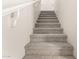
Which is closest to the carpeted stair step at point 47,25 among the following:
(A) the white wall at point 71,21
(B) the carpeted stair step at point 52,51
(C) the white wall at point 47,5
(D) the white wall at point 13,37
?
(A) the white wall at point 71,21

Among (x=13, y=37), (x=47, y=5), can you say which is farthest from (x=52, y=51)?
(x=47, y=5)

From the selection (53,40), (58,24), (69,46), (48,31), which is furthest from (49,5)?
(69,46)

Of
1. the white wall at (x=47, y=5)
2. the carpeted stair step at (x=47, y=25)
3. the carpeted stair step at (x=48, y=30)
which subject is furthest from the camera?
the white wall at (x=47, y=5)

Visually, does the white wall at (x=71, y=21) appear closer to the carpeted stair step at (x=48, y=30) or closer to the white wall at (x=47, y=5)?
the carpeted stair step at (x=48, y=30)

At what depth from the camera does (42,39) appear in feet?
10.5

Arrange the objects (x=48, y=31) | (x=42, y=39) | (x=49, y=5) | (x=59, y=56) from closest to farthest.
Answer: (x=59, y=56) < (x=42, y=39) < (x=48, y=31) < (x=49, y=5)

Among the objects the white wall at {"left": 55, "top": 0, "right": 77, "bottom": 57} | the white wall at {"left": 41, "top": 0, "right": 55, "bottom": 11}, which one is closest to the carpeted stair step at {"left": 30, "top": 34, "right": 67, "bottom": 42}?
the white wall at {"left": 55, "top": 0, "right": 77, "bottom": 57}

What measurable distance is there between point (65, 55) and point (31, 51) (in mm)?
689

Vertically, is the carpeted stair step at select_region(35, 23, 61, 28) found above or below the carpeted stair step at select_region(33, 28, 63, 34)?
above

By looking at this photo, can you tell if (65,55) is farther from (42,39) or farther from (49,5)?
(49,5)

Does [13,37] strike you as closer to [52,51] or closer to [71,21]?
[52,51]

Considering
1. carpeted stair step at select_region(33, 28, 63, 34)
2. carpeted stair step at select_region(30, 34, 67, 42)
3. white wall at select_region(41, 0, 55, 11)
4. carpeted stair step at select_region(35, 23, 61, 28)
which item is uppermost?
white wall at select_region(41, 0, 55, 11)

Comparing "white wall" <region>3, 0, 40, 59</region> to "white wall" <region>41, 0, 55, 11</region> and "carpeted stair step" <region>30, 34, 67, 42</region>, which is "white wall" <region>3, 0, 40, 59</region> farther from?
"white wall" <region>41, 0, 55, 11</region>

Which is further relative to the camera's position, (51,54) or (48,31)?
(48,31)
